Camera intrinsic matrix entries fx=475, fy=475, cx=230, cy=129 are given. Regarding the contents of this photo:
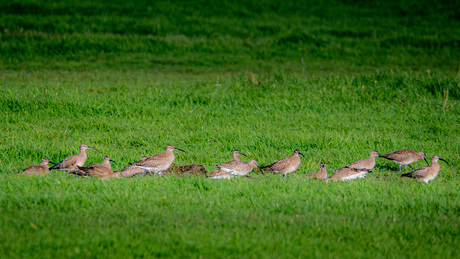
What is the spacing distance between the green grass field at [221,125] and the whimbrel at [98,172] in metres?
0.42

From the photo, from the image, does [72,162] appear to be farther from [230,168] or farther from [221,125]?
[221,125]

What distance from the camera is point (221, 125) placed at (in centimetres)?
1208

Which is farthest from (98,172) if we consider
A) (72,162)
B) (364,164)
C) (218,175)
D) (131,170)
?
(364,164)

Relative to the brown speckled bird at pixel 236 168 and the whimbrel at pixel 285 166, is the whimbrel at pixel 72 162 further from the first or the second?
the whimbrel at pixel 285 166

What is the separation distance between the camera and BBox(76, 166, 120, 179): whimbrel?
8.04 m

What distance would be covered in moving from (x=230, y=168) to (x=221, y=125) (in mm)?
3845

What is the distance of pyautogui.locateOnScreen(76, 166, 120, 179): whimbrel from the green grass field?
419mm

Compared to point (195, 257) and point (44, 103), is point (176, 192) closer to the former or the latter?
point (195, 257)

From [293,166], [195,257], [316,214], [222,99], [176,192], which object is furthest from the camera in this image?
[222,99]

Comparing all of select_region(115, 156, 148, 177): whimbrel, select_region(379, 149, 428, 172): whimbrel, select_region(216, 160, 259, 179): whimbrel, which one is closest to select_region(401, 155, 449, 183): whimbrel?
select_region(379, 149, 428, 172): whimbrel

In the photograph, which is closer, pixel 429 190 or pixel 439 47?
pixel 429 190

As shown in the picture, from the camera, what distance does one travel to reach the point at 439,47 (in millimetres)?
23703

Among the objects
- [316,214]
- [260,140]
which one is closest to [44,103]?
[260,140]

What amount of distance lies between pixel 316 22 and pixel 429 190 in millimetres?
21828
